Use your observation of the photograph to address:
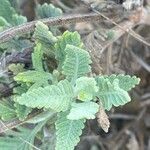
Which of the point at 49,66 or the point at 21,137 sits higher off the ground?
the point at 49,66

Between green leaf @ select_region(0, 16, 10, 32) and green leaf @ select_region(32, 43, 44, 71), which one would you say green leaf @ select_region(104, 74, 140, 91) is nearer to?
green leaf @ select_region(32, 43, 44, 71)

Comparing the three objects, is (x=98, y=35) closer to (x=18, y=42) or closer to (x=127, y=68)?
(x=18, y=42)

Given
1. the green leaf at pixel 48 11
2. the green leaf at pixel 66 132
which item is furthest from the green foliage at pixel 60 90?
the green leaf at pixel 48 11

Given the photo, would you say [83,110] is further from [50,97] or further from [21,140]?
[21,140]

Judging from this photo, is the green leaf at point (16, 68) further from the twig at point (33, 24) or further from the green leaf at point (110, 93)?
the green leaf at point (110, 93)

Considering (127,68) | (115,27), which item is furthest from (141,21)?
(127,68)
